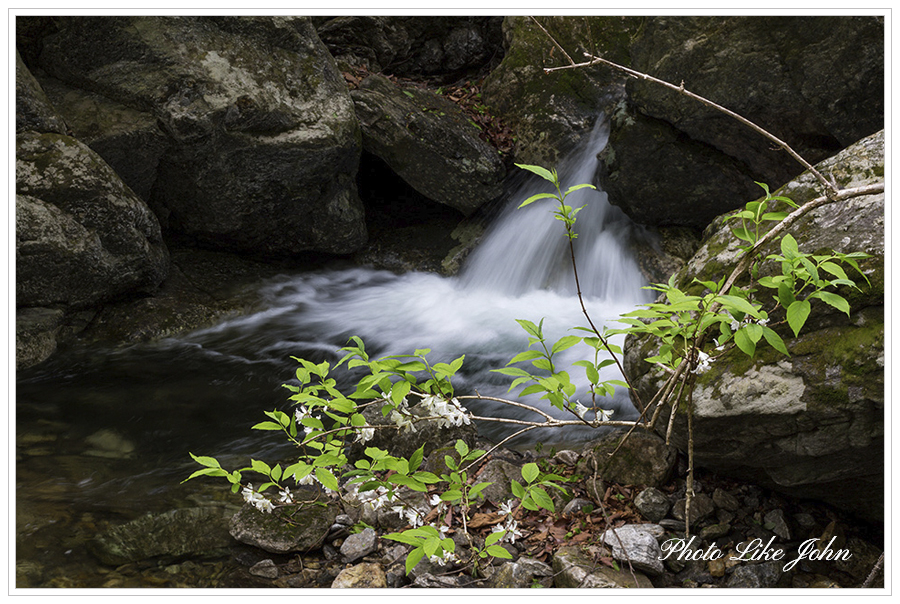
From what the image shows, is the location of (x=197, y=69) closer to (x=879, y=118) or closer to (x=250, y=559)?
(x=250, y=559)

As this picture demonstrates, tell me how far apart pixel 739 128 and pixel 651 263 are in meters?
1.51

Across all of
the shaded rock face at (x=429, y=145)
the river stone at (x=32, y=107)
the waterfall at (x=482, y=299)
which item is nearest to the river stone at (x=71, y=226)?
the river stone at (x=32, y=107)

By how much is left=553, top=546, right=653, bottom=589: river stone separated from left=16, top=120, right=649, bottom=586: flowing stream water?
4.17ft

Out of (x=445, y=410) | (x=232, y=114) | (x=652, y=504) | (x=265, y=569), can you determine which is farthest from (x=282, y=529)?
(x=232, y=114)

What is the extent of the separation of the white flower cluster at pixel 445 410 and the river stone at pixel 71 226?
158 inches

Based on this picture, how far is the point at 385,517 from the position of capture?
2.50 metres

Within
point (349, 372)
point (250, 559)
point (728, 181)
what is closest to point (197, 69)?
point (349, 372)

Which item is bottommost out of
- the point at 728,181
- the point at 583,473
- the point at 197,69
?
the point at 583,473

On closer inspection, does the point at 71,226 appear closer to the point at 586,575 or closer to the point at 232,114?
the point at 232,114

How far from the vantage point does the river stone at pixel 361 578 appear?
220 cm

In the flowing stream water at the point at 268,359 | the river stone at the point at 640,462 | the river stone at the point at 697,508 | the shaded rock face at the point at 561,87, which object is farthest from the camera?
the shaded rock face at the point at 561,87

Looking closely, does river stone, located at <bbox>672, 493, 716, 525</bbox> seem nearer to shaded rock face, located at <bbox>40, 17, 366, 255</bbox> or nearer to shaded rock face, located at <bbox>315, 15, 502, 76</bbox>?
shaded rock face, located at <bbox>40, 17, 366, 255</bbox>

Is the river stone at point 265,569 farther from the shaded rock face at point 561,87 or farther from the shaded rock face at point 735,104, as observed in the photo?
the shaded rock face at point 561,87

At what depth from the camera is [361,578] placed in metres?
2.22
